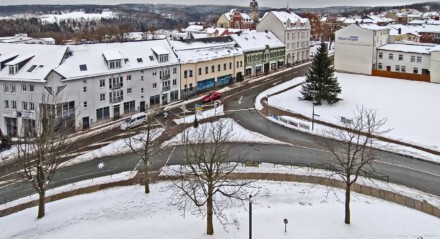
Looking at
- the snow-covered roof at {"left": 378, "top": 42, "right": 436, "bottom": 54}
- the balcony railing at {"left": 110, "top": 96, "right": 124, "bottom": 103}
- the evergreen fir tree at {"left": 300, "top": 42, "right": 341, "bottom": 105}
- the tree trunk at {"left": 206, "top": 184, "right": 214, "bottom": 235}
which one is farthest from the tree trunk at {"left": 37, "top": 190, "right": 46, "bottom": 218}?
the snow-covered roof at {"left": 378, "top": 42, "right": 436, "bottom": 54}

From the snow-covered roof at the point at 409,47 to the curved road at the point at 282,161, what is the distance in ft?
114

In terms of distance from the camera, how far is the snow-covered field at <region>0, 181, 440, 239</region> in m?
22.2

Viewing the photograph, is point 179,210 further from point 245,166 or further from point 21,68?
point 21,68

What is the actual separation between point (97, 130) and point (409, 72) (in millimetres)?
48092

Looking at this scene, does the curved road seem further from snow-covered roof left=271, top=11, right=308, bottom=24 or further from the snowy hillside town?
snow-covered roof left=271, top=11, right=308, bottom=24

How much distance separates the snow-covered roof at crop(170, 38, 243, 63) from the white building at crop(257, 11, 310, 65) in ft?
53.8

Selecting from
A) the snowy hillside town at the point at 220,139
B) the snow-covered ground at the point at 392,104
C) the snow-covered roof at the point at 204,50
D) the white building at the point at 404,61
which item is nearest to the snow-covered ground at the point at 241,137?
the snowy hillside town at the point at 220,139

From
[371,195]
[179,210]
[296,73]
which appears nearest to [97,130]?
[179,210]

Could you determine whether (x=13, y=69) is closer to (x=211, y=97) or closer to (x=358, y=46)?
(x=211, y=97)

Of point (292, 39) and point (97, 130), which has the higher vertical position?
point (292, 39)

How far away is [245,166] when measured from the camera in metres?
32.3

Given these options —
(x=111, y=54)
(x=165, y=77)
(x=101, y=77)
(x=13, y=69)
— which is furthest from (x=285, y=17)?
(x=13, y=69)

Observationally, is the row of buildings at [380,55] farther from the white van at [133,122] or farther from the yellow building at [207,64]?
A: the white van at [133,122]

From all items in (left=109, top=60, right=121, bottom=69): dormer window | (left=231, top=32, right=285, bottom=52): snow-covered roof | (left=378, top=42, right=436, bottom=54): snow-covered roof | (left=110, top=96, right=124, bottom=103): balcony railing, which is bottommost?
(left=110, top=96, right=124, bottom=103): balcony railing
